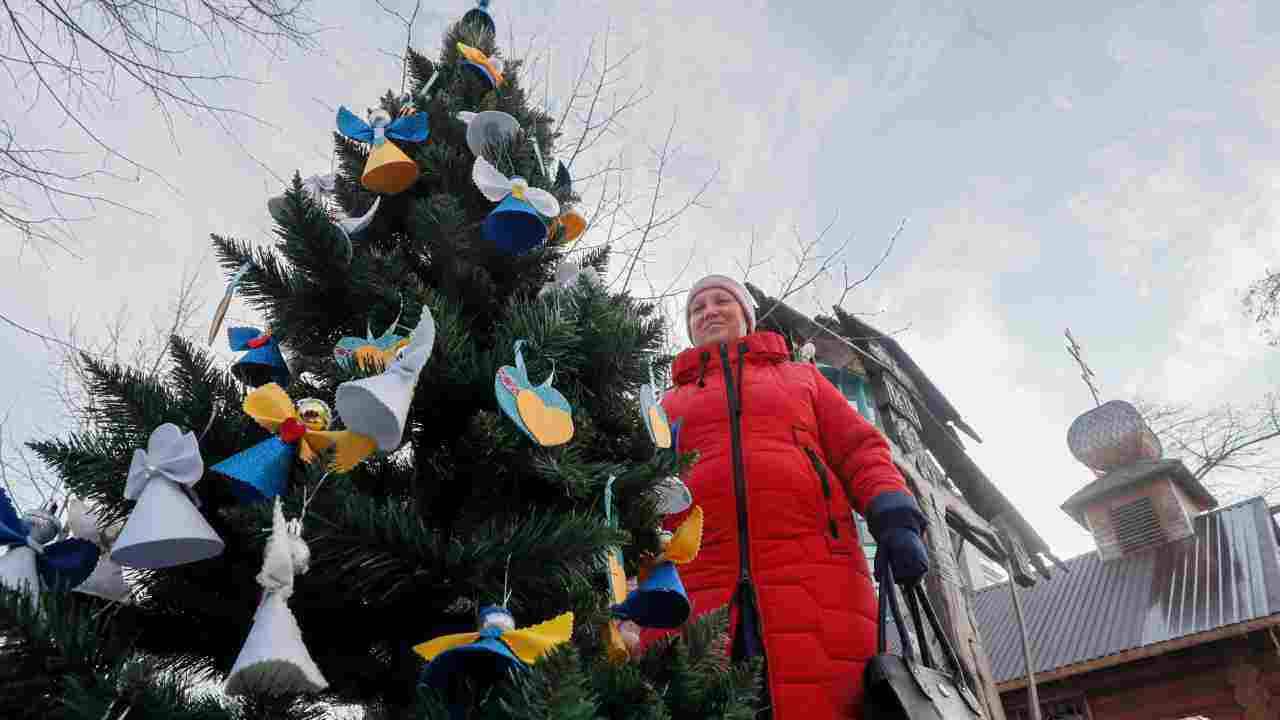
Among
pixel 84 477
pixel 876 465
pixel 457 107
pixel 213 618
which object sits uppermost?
pixel 457 107

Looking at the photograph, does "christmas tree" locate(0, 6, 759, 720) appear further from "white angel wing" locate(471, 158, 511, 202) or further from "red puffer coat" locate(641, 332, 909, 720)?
"red puffer coat" locate(641, 332, 909, 720)

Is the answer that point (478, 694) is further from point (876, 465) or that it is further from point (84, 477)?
point (876, 465)

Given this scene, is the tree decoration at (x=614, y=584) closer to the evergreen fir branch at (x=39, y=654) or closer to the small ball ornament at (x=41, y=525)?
the evergreen fir branch at (x=39, y=654)

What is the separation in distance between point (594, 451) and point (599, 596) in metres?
0.32

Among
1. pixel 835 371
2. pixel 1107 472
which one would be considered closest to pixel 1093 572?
pixel 1107 472

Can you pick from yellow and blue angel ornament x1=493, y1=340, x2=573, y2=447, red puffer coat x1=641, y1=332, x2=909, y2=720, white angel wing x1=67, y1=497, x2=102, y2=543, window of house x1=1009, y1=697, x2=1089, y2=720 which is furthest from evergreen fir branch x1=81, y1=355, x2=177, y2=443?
window of house x1=1009, y1=697, x2=1089, y2=720

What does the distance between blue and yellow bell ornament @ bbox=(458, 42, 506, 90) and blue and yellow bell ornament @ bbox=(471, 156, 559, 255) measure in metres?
0.58

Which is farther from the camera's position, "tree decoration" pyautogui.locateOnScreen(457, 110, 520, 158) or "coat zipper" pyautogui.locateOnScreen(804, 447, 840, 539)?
"coat zipper" pyautogui.locateOnScreen(804, 447, 840, 539)

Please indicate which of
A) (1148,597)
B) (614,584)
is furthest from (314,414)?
(1148,597)

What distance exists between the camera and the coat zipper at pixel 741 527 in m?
1.79

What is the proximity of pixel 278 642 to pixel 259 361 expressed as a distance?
68 centimetres

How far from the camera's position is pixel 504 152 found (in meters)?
1.67

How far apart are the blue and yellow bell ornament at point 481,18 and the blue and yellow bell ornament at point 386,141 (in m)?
0.63

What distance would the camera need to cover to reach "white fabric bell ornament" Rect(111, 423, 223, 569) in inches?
37.0
